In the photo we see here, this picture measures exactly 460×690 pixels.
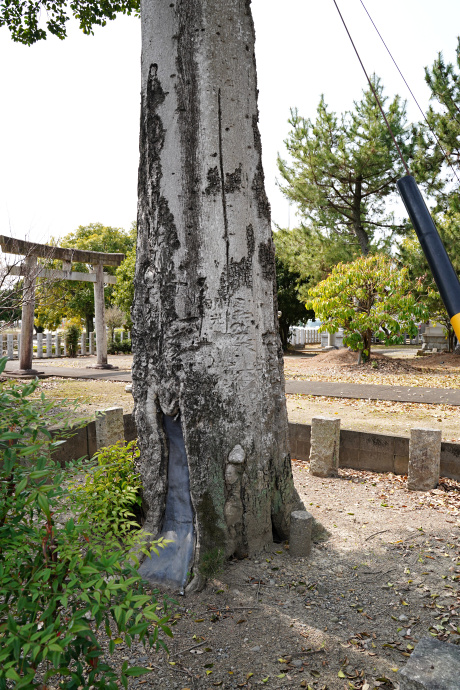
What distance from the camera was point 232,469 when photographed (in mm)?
3146

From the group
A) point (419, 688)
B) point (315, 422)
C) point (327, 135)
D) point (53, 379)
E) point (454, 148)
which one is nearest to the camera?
point (419, 688)

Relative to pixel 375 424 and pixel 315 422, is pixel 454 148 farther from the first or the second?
pixel 315 422

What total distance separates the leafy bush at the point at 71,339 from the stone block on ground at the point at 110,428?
58.9 ft

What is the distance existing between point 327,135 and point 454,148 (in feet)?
14.6

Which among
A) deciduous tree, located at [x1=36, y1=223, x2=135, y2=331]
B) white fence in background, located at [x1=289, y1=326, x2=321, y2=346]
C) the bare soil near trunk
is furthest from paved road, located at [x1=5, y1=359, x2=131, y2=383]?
deciduous tree, located at [x1=36, y1=223, x2=135, y2=331]

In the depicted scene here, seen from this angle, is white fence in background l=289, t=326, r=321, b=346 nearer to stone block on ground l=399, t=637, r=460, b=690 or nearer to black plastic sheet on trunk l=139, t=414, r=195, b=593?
black plastic sheet on trunk l=139, t=414, r=195, b=593

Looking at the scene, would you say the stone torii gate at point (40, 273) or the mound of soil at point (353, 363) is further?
the mound of soil at point (353, 363)

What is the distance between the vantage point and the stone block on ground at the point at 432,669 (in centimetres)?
169

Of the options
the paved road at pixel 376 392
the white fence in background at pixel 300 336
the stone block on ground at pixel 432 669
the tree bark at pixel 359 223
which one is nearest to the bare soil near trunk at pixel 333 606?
the stone block on ground at pixel 432 669

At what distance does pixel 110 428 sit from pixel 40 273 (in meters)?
8.72

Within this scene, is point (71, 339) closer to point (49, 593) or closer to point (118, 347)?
point (118, 347)

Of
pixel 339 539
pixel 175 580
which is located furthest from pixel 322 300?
pixel 175 580

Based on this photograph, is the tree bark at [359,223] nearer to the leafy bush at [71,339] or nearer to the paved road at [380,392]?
the paved road at [380,392]

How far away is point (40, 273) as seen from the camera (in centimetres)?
1242
